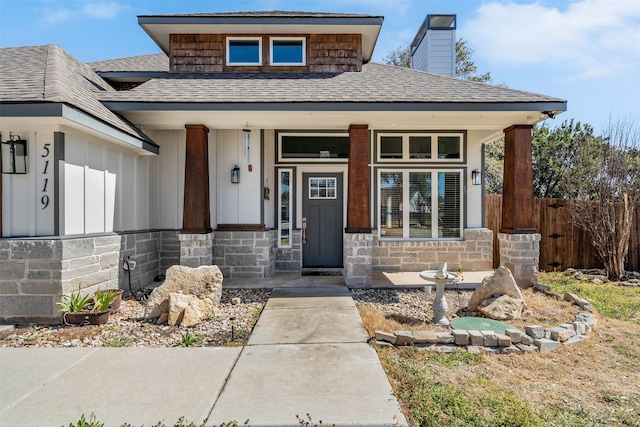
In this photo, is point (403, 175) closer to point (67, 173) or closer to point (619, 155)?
point (619, 155)

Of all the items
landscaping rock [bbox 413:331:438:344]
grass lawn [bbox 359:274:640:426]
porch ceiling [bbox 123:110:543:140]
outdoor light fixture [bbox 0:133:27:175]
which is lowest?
grass lawn [bbox 359:274:640:426]

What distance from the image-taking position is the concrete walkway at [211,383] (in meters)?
2.49

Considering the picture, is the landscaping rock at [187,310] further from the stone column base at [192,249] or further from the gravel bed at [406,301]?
the gravel bed at [406,301]

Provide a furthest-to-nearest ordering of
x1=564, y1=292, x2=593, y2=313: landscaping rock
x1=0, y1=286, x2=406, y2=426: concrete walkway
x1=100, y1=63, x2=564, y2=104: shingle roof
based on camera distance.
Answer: x1=100, y1=63, x2=564, y2=104: shingle roof < x1=564, y1=292, x2=593, y2=313: landscaping rock < x1=0, y1=286, x2=406, y2=426: concrete walkway

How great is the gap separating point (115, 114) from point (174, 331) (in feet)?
12.9

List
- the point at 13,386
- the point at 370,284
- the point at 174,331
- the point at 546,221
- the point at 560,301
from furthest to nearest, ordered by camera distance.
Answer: the point at 546,221
the point at 370,284
the point at 560,301
the point at 174,331
the point at 13,386

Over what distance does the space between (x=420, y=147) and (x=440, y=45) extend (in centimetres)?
537

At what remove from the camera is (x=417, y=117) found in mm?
6281

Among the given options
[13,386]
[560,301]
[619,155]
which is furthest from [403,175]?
[13,386]

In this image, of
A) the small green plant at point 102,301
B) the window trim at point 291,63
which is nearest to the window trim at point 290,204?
the window trim at point 291,63

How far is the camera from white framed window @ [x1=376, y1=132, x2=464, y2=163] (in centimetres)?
778

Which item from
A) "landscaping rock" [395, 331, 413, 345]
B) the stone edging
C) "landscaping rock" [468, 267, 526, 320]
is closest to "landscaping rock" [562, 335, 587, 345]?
the stone edging

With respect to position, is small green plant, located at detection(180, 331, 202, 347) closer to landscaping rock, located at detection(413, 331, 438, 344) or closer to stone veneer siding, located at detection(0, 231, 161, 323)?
stone veneer siding, located at detection(0, 231, 161, 323)

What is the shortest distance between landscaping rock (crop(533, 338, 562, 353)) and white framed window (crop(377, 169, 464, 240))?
4.08 metres
